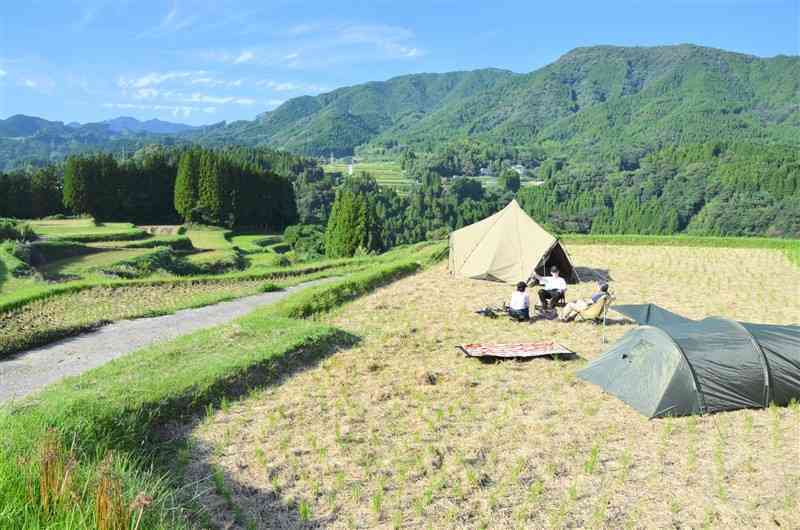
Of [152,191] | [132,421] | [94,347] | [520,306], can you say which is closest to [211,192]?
[152,191]

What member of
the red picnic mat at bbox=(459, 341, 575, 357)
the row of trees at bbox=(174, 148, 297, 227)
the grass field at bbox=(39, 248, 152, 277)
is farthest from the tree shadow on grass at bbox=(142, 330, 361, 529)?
the row of trees at bbox=(174, 148, 297, 227)

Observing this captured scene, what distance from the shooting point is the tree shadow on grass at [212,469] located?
627 cm

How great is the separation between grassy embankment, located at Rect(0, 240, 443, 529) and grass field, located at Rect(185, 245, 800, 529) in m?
0.54

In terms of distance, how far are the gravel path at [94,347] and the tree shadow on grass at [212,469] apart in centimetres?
276

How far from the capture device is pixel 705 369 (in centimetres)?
969

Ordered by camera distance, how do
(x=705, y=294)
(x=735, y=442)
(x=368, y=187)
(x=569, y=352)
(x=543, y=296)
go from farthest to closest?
(x=368, y=187) → (x=705, y=294) → (x=543, y=296) → (x=569, y=352) → (x=735, y=442)

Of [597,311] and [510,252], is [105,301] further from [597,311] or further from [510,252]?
[597,311]

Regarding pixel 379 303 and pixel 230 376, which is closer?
pixel 230 376

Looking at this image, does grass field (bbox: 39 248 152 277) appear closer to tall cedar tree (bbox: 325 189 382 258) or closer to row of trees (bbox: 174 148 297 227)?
tall cedar tree (bbox: 325 189 382 258)

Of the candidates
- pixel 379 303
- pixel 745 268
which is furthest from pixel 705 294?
pixel 379 303

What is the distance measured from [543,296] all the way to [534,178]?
617ft

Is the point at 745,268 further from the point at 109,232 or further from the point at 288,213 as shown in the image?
Answer: the point at 288,213

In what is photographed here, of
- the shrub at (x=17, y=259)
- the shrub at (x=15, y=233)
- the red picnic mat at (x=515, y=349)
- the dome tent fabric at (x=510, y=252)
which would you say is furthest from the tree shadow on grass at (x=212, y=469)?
the shrub at (x=15, y=233)

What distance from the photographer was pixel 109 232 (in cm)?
4709
